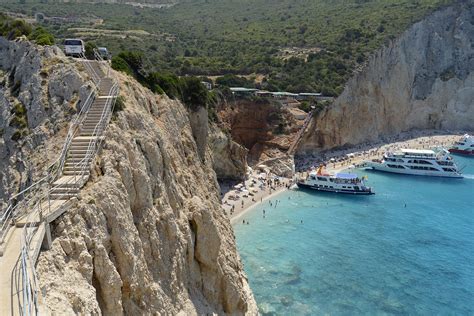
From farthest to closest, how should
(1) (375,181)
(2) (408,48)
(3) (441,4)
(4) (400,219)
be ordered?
(3) (441,4) → (2) (408,48) → (1) (375,181) → (4) (400,219)

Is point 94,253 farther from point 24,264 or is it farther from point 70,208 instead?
point 24,264

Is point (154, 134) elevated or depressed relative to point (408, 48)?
depressed

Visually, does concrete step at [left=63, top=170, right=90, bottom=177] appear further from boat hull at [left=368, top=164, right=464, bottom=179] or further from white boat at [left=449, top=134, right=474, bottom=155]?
white boat at [left=449, top=134, right=474, bottom=155]

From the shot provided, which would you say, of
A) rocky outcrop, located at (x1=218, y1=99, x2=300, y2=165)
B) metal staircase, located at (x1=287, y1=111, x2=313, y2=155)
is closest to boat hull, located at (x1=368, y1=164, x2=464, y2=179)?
metal staircase, located at (x1=287, y1=111, x2=313, y2=155)

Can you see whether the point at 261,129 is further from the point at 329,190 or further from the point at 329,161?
the point at 329,190

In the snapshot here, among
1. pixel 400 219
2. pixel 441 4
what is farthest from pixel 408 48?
pixel 400 219

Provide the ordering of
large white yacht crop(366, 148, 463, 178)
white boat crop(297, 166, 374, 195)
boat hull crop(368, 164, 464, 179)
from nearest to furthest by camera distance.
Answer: white boat crop(297, 166, 374, 195) → boat hull crop(368, 164, 464, 179) → large white yacht crop(366, 148, 463, 178)

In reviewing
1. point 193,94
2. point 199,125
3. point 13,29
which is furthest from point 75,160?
point 193,94
